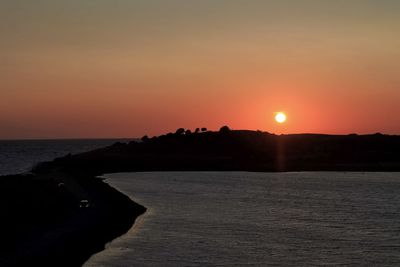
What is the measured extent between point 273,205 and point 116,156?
112 m

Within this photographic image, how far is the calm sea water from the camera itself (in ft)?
109

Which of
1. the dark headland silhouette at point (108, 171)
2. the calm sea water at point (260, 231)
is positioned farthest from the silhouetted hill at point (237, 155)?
the calm sea water at point (260, 231)

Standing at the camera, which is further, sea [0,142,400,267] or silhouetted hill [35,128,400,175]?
silhouetted hill [35,128,400,175]

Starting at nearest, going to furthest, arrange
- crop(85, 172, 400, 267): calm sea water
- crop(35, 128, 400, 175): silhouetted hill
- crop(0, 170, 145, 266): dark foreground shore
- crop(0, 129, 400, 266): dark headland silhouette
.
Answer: crop(0, 170, 145, 266): dark foreground shore → crop(85, 172, 400, 267): calm sea water → crop(0, 129, 400, 266): dark headland silhouette → crop(35, 128, 400, 175): silhouetted hill

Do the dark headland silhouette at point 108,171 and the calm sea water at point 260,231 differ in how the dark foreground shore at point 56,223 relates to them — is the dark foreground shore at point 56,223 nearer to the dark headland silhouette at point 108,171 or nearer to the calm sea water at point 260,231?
the dark headland silhouette at point 108,171

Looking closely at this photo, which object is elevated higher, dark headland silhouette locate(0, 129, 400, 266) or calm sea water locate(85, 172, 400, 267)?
dark headland silhouette locate(0, 129, 400, 266)


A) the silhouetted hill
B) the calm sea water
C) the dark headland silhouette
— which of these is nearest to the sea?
the calm sea water

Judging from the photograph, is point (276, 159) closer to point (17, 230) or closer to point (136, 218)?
point (136, 218)

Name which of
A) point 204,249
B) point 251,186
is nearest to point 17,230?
point 204,249

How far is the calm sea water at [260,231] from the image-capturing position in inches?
1309

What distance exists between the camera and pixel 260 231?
4278 cm

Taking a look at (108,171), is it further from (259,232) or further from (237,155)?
(259,232)

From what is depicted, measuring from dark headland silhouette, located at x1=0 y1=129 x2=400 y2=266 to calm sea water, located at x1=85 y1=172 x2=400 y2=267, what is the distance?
2028 millimetres

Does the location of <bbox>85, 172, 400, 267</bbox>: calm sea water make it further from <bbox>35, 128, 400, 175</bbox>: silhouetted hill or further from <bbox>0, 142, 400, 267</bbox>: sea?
<bbox>35, 128, 400, 175</bbox>: silhouetted hill
